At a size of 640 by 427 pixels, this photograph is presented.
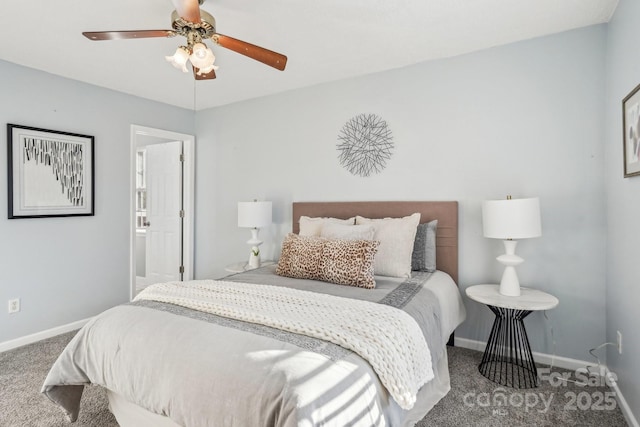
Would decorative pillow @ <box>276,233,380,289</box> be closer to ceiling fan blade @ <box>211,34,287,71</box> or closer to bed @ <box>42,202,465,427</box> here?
bed @ <box>42,202,465,427</box>

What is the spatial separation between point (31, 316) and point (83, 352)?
1.92m

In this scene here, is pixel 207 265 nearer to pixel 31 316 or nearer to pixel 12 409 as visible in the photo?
pixel 31 316

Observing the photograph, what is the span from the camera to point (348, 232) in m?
2.69

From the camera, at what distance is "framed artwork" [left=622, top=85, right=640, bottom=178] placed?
5.81 feet

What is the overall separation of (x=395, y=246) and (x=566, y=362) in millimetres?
1480

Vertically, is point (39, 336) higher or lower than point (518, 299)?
lower

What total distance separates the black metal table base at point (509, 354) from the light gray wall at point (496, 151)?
0.44 feet

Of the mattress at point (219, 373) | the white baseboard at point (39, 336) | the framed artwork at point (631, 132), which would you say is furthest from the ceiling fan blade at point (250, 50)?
the white baseboard at point (39, 336)

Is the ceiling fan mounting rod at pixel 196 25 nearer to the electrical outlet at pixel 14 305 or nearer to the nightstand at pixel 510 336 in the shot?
the nightstand at pixel 510 336

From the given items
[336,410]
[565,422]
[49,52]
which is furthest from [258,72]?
[565,422]

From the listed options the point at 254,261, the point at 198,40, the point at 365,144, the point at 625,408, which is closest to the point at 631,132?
the point at 625,408

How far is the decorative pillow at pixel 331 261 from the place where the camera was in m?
2.30

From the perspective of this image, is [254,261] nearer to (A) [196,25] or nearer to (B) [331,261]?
(B) [331,261]

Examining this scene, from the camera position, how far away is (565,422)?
6.25ft
